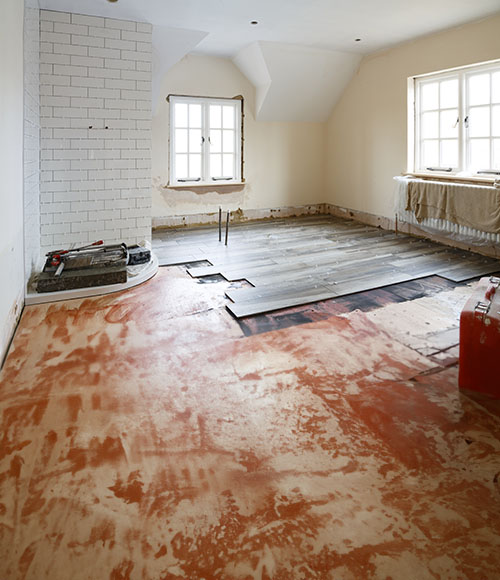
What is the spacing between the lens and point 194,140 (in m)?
6.73

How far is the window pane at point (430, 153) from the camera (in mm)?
5711

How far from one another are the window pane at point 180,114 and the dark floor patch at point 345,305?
14.1 feet

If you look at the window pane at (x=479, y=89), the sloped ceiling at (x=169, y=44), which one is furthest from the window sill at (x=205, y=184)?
the window pane at (x=479, y=89)

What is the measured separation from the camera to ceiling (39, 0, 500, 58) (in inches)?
169

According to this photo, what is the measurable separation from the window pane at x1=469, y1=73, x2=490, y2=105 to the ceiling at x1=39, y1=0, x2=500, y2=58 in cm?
64

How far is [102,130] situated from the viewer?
4.55m

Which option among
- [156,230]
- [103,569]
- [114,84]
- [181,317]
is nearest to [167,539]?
[103,569]

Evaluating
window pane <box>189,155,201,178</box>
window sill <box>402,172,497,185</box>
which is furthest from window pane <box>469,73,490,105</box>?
window pane <box>189,155,201,178</box>

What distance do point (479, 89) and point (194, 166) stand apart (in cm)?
407

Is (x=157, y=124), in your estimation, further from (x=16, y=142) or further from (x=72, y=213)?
(x=16, y=142)

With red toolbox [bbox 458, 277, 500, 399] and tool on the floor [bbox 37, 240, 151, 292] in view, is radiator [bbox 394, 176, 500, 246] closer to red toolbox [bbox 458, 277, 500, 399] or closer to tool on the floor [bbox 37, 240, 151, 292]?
red toolbox [bbox 458, 277, 500, 399]

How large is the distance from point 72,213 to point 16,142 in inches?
59.7

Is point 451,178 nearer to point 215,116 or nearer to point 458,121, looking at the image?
point 458,121

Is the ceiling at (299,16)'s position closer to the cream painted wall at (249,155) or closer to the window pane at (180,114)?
the cream painted wall at (249,155)
